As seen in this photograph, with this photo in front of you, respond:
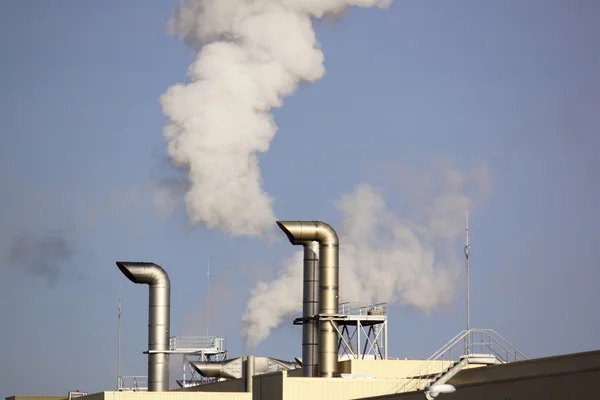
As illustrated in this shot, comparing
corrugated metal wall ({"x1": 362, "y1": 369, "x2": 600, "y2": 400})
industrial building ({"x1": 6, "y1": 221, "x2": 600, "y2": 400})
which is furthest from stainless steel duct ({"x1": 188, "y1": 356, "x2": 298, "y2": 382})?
corrugated metal wall ({"x1": 362, "y1": 369, "x2": 600, "y2": 400})

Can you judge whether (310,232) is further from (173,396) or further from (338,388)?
(173,396)

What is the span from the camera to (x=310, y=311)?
206ft

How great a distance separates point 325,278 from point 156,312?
15873 millimetres

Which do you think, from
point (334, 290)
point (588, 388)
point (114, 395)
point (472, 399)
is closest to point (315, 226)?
point (334, 290)

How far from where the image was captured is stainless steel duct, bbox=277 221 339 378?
61281mm

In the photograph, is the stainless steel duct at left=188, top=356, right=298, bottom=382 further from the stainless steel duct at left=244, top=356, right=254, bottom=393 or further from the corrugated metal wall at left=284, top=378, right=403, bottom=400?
the corrugated metal wall at left=284, top=378, right=403, bottom=400

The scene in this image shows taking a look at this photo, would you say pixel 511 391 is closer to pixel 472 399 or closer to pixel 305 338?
pixel 472 399

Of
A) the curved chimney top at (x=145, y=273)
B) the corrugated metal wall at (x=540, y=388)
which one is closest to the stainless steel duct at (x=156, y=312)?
the curved chimney top at (x=145, y=273)

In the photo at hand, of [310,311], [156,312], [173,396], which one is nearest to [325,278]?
[310,311]

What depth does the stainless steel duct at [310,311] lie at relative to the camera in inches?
2435

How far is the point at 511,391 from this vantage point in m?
37.9

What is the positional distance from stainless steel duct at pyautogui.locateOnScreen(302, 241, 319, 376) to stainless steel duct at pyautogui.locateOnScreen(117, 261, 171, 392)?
1367 cm

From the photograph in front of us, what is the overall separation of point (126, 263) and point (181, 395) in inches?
401

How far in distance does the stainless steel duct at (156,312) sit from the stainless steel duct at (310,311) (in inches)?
538
